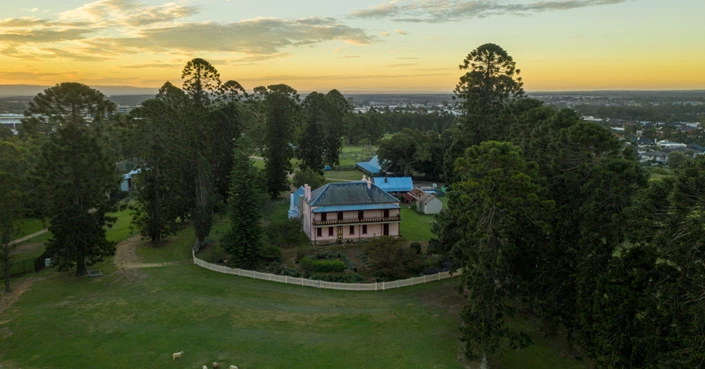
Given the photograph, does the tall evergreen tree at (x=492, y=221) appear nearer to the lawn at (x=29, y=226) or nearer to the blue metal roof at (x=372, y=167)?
the lawn at (x=29, y=226)

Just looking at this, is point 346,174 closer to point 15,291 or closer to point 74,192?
point 74,192

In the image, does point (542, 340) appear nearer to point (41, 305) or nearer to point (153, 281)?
point (153, 281)

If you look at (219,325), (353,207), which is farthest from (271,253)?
(219,325)

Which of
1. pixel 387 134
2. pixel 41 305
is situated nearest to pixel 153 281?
pixel 41 305

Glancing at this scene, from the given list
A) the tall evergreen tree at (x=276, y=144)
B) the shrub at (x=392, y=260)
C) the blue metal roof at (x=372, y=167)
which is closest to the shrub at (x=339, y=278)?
the shrub at (x=392, y=260)

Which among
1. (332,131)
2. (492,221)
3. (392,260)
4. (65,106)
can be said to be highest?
(65,106)

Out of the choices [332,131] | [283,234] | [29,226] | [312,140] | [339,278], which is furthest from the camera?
[332,131]
